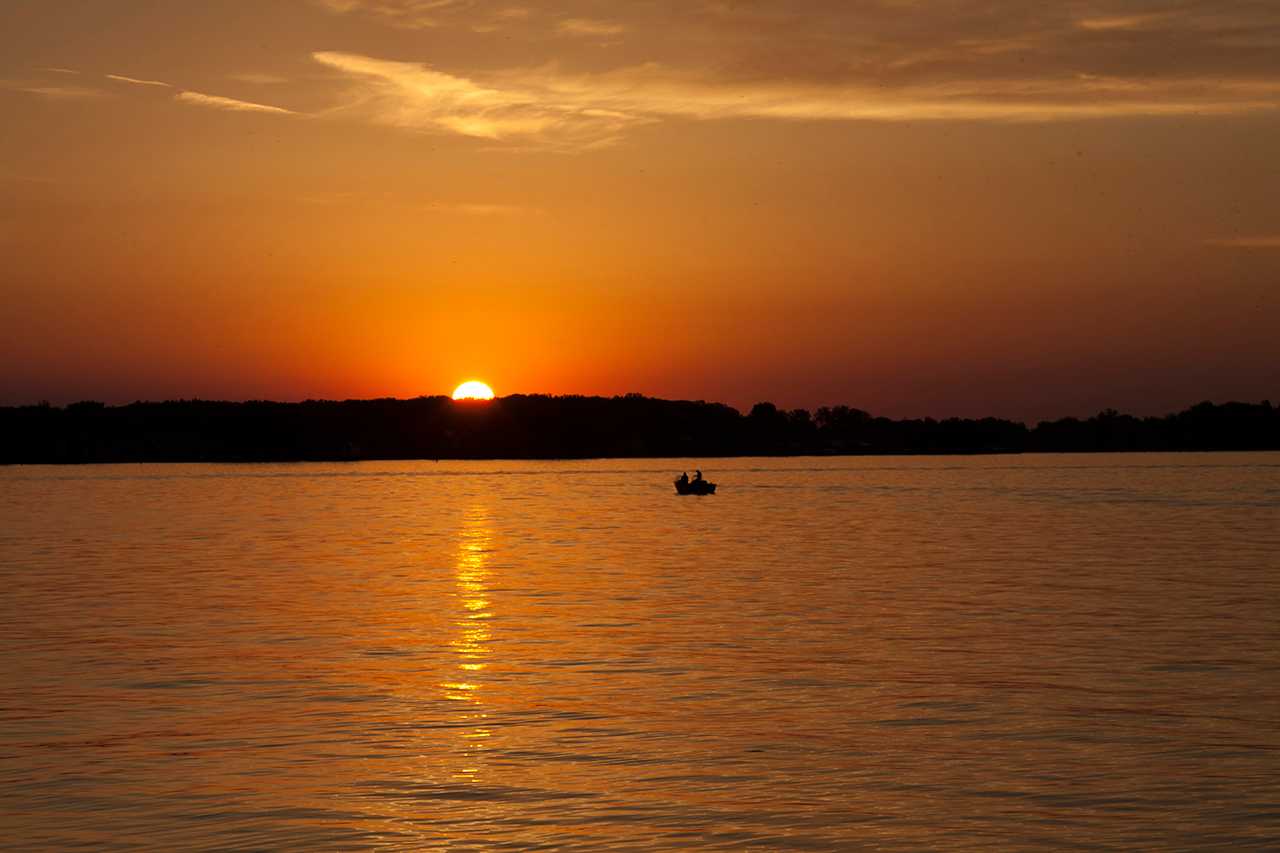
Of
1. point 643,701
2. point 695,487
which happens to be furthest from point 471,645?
point 695,487

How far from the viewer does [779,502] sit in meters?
129

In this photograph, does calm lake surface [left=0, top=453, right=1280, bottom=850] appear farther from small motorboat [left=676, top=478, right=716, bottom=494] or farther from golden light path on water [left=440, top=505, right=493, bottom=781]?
small motorboat [left=676, top=478, right=716, bottom=494]

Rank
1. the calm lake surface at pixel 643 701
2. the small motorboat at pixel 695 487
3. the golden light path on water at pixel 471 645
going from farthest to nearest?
the small motorboat at pixel 695 487, the golden light path on water at pixel 471 645, the calm lake surface at pixel 643 701

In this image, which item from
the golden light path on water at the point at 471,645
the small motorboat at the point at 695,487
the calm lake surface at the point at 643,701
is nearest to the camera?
the calm lake surface at the point at 643,701

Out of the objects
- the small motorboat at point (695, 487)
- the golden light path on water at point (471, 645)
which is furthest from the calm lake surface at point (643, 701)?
the small motorboat at point (695, 487)

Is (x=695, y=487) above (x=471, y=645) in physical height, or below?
above

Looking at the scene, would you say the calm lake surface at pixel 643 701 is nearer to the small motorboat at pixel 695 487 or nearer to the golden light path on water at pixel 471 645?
the golden light path on water at pixel 471 645

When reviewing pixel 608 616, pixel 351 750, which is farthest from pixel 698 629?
pixel 351 750

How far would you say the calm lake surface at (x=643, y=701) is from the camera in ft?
60.4

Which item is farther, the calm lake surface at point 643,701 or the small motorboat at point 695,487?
the small motorboat at point 695,487

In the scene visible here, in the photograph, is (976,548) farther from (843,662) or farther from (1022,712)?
(1022,712)

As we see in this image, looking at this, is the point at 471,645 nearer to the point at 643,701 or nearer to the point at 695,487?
the point at 643,701

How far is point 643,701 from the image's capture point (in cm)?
2664

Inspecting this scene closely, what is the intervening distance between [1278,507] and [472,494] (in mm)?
78948
